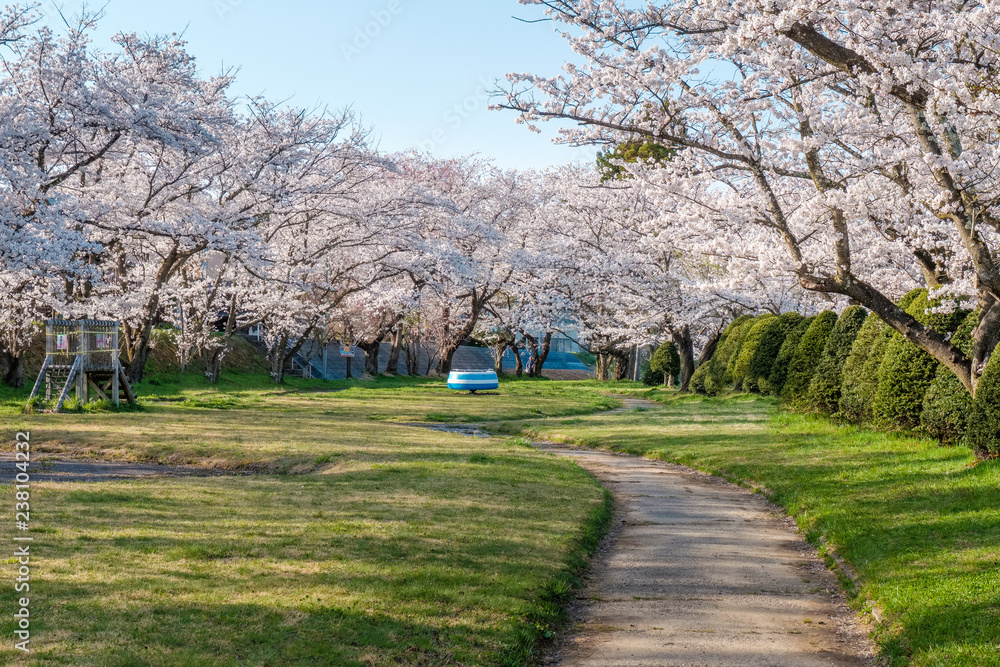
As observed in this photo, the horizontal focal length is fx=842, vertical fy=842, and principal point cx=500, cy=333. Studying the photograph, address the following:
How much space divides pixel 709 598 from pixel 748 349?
837 inches

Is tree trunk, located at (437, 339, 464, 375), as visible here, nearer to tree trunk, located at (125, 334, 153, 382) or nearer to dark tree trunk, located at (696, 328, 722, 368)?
dark tree trunk, located at (696, 328, 722, 368)

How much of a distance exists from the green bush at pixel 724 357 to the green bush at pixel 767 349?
258cm

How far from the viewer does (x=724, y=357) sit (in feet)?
97.1

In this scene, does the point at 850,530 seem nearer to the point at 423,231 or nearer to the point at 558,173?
the point at 423,231

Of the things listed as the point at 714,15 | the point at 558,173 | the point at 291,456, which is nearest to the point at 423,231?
the point at 558,173

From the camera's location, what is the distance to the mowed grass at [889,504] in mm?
5680

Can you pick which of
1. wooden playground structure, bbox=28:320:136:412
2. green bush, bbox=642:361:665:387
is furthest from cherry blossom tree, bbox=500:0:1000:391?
green bush, bbox=642:361:665:387

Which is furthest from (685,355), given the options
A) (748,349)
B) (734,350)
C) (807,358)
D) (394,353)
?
(394,353)

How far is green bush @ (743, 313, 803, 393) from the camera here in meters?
24.4

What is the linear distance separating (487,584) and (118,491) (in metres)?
5.24

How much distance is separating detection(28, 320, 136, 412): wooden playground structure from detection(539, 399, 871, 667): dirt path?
1332cm

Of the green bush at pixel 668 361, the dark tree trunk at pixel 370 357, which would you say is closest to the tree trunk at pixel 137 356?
the dark tree trunk at pixel 370 357

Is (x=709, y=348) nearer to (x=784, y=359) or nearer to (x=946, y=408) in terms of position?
(x=784, y=359)

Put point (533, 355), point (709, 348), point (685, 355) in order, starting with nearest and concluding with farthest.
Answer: point (685, 355)
point (709, 348)
point (533, 355)
